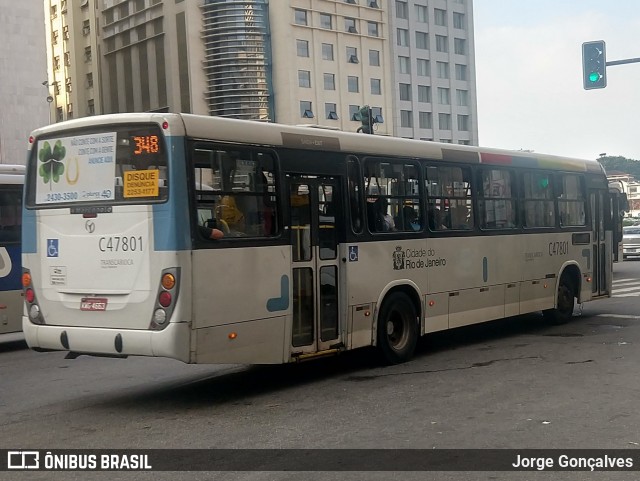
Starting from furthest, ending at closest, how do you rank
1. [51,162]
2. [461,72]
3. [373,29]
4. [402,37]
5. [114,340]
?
[461,72] → [402,37] → [373,29] → [51,162] → [114,340]

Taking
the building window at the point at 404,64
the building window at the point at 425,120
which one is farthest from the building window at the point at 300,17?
the building window at the point at 425,120

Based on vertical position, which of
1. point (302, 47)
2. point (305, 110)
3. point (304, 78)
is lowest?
point (305, 110)

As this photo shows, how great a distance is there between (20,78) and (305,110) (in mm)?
31729

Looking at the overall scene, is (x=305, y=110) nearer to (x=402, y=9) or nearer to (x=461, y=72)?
(x=402, y=9)

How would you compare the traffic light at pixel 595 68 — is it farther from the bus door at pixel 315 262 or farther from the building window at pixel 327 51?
the building window at pixel 327 51

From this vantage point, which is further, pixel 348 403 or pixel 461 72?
pixel 461 72

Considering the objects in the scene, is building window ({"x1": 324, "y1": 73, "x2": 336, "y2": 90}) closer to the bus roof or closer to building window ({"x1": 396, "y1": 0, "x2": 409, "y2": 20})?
building window ({"x1": 396, "y1": 0, "x2": 409, "y2": 20})

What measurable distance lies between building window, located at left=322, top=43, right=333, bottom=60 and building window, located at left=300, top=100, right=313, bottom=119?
523 cm

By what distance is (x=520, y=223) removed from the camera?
14.2m

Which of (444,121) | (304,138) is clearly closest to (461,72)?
(444,121)

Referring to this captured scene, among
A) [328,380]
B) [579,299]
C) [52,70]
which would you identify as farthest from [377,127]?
[328,380]

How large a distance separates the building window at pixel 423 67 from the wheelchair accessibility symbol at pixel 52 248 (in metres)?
81.1

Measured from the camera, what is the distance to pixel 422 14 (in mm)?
88438

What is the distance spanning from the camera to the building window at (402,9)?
85.7 metres
